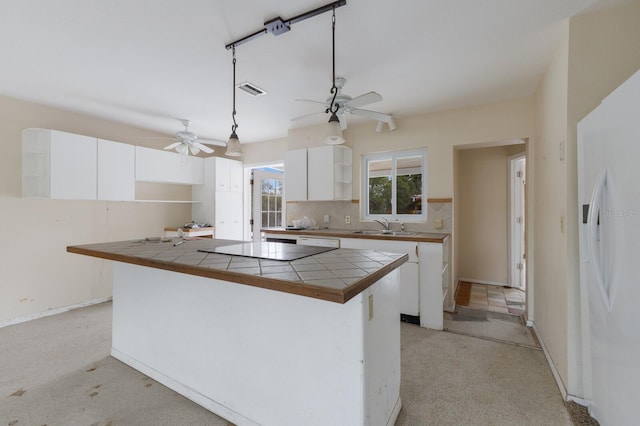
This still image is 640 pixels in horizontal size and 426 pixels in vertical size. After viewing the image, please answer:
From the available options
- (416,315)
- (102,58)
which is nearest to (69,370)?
(102,58)

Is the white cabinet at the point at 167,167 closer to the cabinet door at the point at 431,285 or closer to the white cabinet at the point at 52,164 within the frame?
the white cabinet at the point at 52,164

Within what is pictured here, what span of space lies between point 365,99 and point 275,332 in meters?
1.97

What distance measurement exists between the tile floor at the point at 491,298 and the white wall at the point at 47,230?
4861 millimetres

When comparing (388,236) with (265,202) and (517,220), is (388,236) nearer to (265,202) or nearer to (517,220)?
(517,220)

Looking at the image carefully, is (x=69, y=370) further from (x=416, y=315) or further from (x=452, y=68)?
(x=452, y=68)

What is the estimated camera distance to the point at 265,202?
531 centimetres

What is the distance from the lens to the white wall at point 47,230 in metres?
3.08

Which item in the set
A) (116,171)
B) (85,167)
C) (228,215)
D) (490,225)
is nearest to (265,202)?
(228,215)

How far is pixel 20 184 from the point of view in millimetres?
3166

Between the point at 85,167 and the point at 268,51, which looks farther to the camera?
the point at 85,167

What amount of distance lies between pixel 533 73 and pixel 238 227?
4.58 meters

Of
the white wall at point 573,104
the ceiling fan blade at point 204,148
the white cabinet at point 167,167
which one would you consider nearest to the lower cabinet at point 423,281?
the white wall at point 573,104

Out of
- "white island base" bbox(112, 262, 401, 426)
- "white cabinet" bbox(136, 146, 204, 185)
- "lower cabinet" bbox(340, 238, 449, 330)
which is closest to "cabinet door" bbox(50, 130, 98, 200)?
"white cabinet" bbox(136, 146, 204, 185)

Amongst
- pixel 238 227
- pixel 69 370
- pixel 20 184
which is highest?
pixel 20 184
